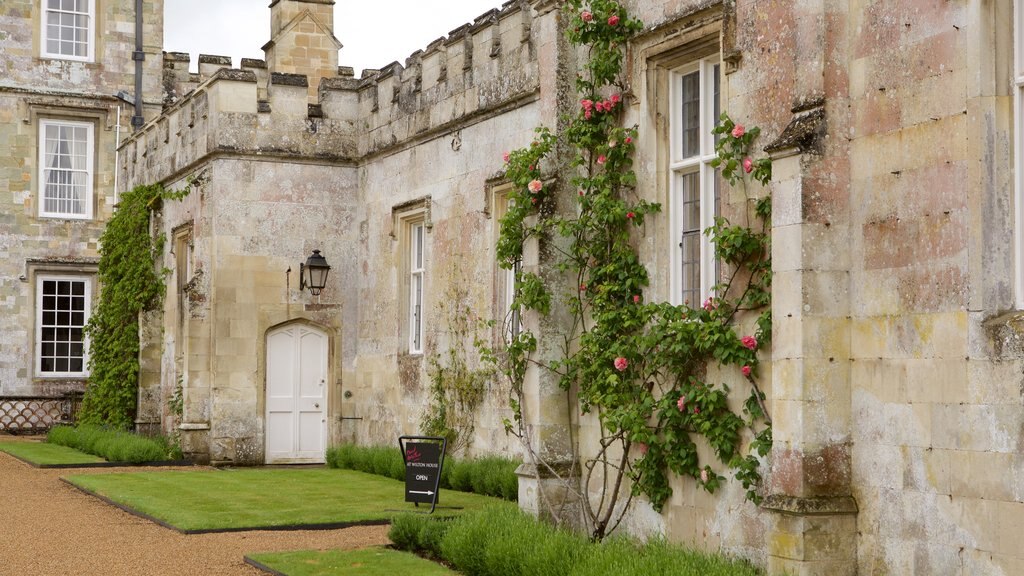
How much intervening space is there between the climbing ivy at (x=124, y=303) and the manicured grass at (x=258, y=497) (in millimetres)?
5212

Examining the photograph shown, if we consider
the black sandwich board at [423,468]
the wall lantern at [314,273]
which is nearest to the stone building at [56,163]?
the wall lantern at [314,273]

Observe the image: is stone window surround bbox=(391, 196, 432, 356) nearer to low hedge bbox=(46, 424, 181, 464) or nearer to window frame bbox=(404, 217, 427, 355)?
window frame bbox=(404, 217, 427, 355)

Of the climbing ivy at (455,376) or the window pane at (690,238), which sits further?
the climbing ivy at (455,376)

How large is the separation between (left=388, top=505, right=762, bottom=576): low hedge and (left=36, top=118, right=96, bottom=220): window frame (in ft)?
64.8

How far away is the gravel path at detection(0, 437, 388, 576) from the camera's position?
9.36 metres

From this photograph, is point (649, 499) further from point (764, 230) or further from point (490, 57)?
point (490, 57)

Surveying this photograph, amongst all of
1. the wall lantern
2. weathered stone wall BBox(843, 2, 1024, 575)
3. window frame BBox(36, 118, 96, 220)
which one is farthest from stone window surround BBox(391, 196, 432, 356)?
window frame BBox(36, 118, 96, 220)

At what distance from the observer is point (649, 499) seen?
353 inches

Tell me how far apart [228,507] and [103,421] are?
33.6 ft

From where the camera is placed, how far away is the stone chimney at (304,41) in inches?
786

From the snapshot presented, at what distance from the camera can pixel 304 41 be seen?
20.1 meters

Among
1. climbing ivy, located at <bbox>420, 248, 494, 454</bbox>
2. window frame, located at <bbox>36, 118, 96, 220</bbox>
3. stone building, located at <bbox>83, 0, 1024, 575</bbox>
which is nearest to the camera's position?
stone building, located at <bbox>83, 0, 1024, 575</bbox>

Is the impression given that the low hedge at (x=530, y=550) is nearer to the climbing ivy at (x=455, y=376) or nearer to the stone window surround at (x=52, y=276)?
the climbing ivy at (x=455, y=376)

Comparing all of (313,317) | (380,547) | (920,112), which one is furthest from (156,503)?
(920,112)
